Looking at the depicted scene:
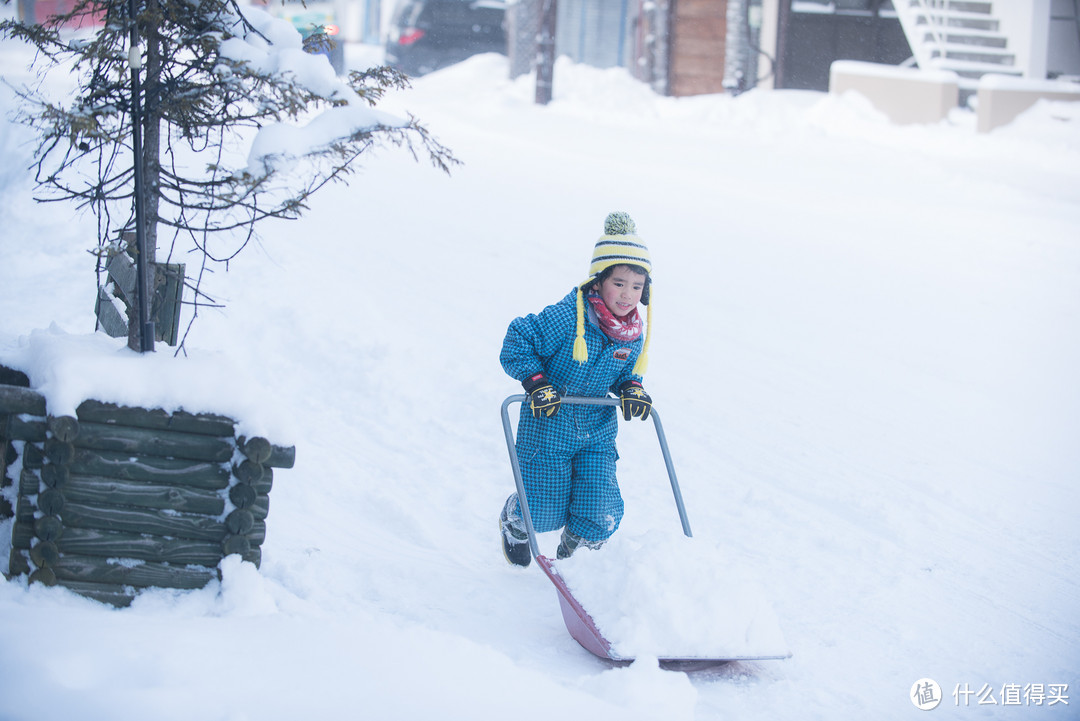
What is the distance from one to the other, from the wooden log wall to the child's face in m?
1.47

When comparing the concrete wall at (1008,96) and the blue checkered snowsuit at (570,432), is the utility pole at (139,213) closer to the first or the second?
the blue checkered snowsuit at (570,432)

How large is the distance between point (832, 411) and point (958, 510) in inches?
48.5

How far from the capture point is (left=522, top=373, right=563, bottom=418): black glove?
3.46m

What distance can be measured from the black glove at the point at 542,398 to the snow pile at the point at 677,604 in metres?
0.62

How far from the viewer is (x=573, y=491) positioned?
389 cm

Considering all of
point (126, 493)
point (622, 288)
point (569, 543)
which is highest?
point (622, 288)

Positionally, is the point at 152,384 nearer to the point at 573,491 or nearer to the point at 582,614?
the point at 582,614

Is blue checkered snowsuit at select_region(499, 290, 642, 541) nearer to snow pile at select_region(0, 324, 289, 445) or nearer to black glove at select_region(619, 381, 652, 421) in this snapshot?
black glove at select_region(619, 381, 652, 421)

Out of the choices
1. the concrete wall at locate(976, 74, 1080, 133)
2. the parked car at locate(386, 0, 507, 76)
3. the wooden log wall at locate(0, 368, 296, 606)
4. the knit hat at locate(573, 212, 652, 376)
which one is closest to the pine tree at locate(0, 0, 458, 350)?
the wooden log wall at locate(0, 368, 296, 606)

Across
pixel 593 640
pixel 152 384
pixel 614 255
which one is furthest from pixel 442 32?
pixel 593 640

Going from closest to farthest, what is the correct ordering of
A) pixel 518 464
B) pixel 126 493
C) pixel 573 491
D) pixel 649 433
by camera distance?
1. pixel 126 493
2. pixel 518 464
3. pixel 573 491
4. pixel 649 433

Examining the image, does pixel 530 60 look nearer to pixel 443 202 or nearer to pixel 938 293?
pixel 443 202

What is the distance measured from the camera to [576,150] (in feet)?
39.3

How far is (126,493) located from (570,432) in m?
1.70
